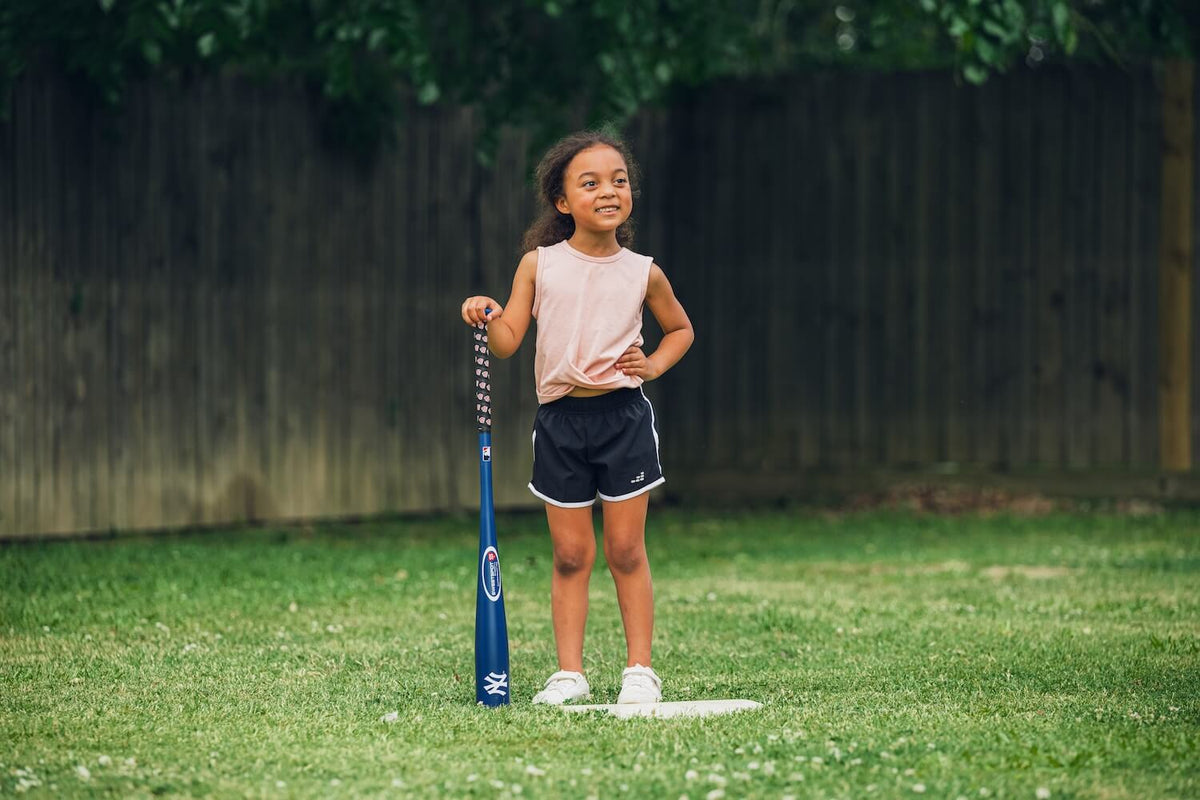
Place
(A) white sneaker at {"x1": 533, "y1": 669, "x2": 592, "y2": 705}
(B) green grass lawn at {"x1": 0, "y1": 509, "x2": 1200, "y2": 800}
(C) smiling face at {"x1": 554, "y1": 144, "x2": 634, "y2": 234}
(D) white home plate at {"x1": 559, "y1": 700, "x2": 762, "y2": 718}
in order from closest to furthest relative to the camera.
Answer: (B) green grass lawn at {"x1": 0, "y1": 509, "x2": 1200, "y2": 800} → (D) white home plate at {"x1": 559, "y1": 700, "x2": 762, "y2": 718} → (A) white sneaker at {"x1": 533, "y1": 669, "x2": 592, "y2": 705} → (C) smiling face at {"x1": 554, "y1": 144, "x2": 634, "y2": 234}

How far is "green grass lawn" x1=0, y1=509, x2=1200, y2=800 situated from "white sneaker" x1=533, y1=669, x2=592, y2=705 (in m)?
0.15

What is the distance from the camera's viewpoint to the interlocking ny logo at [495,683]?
5000 millimetres

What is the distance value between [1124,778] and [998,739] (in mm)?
422

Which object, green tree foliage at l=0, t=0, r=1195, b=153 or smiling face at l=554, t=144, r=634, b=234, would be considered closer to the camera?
smiling face at l=554, t=144, r=634, b=234

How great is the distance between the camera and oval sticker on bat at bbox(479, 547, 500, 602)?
5.06 meters

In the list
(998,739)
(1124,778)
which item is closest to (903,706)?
(998,739)

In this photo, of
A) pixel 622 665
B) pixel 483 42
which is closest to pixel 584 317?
pixel 622 665

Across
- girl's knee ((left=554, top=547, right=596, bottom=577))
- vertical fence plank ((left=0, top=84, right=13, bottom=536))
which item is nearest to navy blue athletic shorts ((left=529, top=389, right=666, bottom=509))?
girl's knee ((left=554, top=547, right=596, bottom=577))

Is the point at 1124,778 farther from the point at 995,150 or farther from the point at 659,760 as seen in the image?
the point at 995,150

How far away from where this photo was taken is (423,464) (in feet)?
35.2

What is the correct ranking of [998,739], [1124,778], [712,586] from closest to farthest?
[1124,778] → [998,739] → [712,586]

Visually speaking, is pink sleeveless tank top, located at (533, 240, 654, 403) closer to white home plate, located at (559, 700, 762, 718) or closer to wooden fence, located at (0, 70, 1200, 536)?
white home plate, located at (559, 700, 762, 718)

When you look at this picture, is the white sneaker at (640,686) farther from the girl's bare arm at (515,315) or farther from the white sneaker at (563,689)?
the girl's bare arm at (515,315)

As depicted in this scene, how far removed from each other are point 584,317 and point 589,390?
8.6 inches
